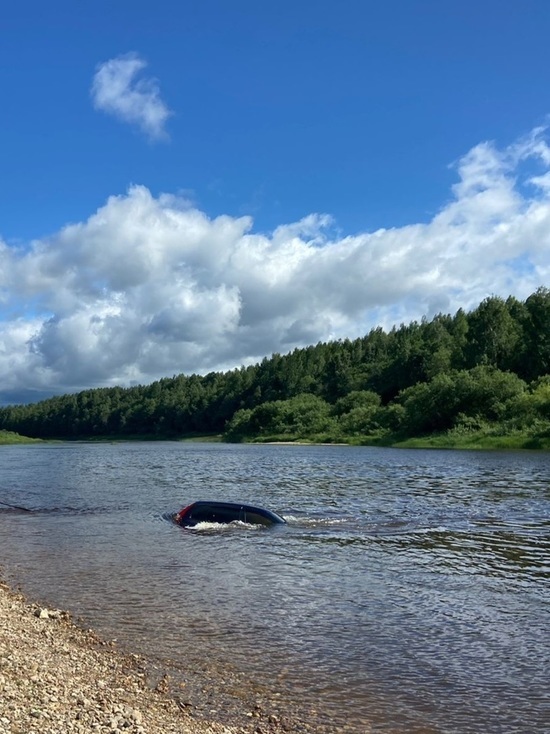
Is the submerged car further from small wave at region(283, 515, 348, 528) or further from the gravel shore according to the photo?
the gravel shore

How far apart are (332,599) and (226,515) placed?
11.7m

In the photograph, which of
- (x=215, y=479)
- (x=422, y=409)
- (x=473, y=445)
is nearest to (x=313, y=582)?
(x=215, y=479)

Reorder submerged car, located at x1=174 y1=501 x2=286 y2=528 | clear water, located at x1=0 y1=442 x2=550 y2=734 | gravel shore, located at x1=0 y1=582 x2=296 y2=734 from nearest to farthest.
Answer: gravel shore, located at x1=0 y1=582 x2=296 y2=734 → clear water, located at x1=0 y1=442 x2=550 y2=734 → submerged car, located at x1=174 y1=501 x2=286 y2=528

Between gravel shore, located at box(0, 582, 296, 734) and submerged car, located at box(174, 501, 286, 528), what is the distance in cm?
1361

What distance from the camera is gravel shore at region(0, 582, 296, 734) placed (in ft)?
26.8

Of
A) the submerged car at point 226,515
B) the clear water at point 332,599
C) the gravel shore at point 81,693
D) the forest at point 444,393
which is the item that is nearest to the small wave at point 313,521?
the clear water at point 332,599

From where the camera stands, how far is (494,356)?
136m

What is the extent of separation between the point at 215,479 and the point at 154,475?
23.5 feet

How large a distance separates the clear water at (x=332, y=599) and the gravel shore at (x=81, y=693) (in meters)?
0.62

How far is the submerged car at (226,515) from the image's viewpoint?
2647 centimetres

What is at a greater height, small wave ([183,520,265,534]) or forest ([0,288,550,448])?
forest ([0,288,550,448])

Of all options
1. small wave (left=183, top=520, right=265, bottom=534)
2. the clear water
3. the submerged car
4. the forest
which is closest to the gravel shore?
the clear water

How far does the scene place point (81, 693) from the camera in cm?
939

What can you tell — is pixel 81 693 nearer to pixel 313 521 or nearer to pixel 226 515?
pixel 226 515
